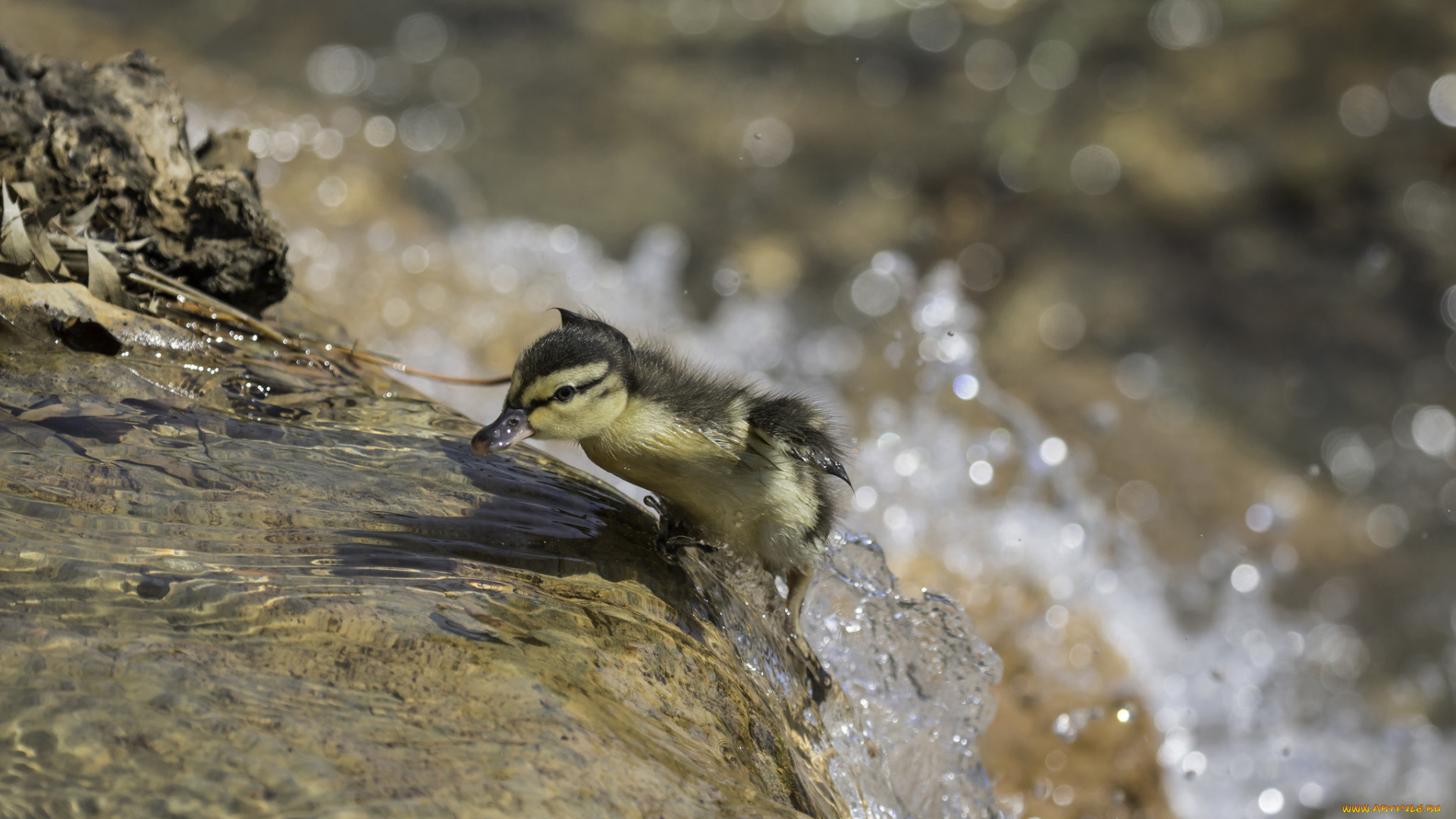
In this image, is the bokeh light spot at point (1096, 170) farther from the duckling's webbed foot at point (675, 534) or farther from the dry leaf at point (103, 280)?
the dry leaf at point (103, 280)

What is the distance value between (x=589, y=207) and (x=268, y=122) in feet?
9.61

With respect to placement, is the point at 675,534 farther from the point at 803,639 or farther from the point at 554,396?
the point at 803,639

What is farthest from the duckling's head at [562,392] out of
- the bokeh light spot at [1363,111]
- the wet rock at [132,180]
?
the bokeh light spot at [1363,111]

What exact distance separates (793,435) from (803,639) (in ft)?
2.91

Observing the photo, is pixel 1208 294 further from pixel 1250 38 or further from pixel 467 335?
pixel 467 335

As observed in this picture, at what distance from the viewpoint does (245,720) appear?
5.90ft

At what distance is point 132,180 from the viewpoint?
3.30 m

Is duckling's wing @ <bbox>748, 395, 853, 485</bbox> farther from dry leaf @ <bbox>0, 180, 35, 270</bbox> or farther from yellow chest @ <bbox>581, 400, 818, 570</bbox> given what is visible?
dry leaf @ <bbox>0, 180, 35, 270</bbox>

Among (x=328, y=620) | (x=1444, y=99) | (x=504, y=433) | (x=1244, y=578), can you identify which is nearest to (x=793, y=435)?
(x=504, y=433)

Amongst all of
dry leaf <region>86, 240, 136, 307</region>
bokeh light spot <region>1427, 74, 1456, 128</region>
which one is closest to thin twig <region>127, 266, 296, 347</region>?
dry leaf <region>86, 240, 136, 307</region>

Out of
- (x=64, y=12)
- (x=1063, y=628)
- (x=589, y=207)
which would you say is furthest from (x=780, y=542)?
(x=64, y=12)

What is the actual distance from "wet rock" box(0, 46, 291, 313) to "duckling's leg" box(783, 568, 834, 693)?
1.91 meters

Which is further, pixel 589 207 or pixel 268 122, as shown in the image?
pixel 589 207

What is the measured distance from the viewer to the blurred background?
20.8ft
